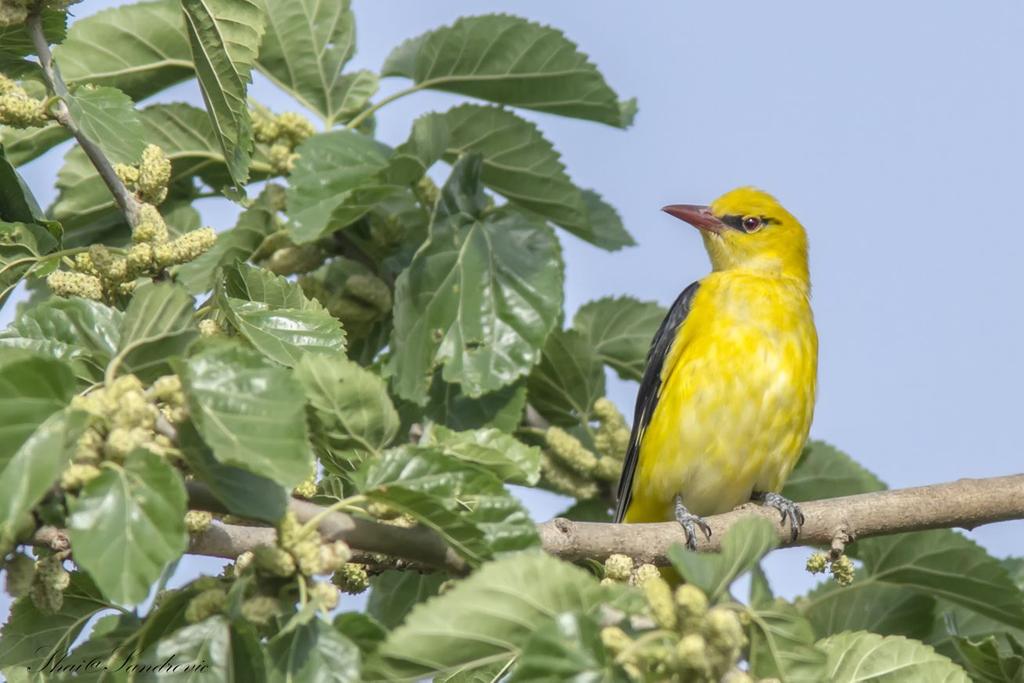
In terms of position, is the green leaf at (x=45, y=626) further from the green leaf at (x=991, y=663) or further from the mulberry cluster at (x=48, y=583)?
the green leaf at (x=991, y=663)

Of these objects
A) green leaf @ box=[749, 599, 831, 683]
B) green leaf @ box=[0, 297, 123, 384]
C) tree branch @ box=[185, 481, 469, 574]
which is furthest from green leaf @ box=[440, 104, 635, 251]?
green leaf @ box=[749, 599, 831, 683]

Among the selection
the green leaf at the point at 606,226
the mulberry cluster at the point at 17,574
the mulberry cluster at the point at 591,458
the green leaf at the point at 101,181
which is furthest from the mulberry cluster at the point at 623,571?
the green leaf at the point at 101,181

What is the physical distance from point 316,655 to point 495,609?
1.24 feet

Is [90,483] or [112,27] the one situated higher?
[112,27]

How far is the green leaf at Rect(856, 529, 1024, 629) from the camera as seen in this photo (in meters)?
4.21

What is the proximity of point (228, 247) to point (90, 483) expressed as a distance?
110 inches

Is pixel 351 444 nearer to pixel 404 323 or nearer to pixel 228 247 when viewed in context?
pixel 404 323

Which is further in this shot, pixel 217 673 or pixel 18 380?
pixel 217 673

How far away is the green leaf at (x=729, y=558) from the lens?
7.49ft

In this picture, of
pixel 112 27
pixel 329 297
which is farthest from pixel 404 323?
pixel 112 27

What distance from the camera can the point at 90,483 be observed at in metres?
2.36

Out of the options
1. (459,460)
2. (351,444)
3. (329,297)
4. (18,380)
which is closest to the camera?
(18,380)

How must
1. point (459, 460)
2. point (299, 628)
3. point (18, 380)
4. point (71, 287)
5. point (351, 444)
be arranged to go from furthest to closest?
point (71, 287)
point (351, 444)
point (459, 460)
point (299, 628)
point (18, 380)

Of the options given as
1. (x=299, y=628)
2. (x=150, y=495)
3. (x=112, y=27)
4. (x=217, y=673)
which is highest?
(x=112, y=27)
